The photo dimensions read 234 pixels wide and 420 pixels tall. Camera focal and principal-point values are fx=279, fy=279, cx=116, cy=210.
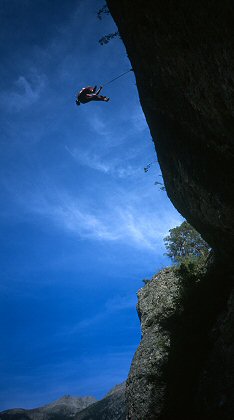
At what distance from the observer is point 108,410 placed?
2781 inches

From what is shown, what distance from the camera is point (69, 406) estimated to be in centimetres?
9206

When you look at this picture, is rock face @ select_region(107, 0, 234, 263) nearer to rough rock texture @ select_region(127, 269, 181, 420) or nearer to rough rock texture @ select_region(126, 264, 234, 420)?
rough rock texture @ select_region(126, 264, 234, 420)

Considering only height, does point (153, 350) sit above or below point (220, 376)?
above

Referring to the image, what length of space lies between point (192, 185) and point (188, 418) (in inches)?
389

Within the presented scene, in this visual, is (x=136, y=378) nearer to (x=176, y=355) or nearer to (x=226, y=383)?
(x=176, y=355)

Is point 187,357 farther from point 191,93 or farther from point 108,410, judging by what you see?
point 108,410

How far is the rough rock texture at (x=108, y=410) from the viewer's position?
6747 centimetres

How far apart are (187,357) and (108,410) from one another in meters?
71.5

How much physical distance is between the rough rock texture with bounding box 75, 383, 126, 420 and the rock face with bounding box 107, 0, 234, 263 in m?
70.4

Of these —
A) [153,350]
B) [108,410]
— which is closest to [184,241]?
[153,350]

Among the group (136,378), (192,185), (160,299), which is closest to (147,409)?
(136,378)

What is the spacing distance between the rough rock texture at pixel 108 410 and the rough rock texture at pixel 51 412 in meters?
13.7

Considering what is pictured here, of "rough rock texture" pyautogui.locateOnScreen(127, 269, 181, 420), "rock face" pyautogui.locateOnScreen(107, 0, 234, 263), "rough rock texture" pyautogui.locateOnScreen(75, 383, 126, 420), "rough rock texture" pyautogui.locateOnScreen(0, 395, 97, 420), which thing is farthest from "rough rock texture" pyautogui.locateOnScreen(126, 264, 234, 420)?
"rough rock texture" pyautogui.locateOnScreen(0, 395, 97, 420)

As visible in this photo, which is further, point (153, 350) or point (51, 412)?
point (51, 412)
